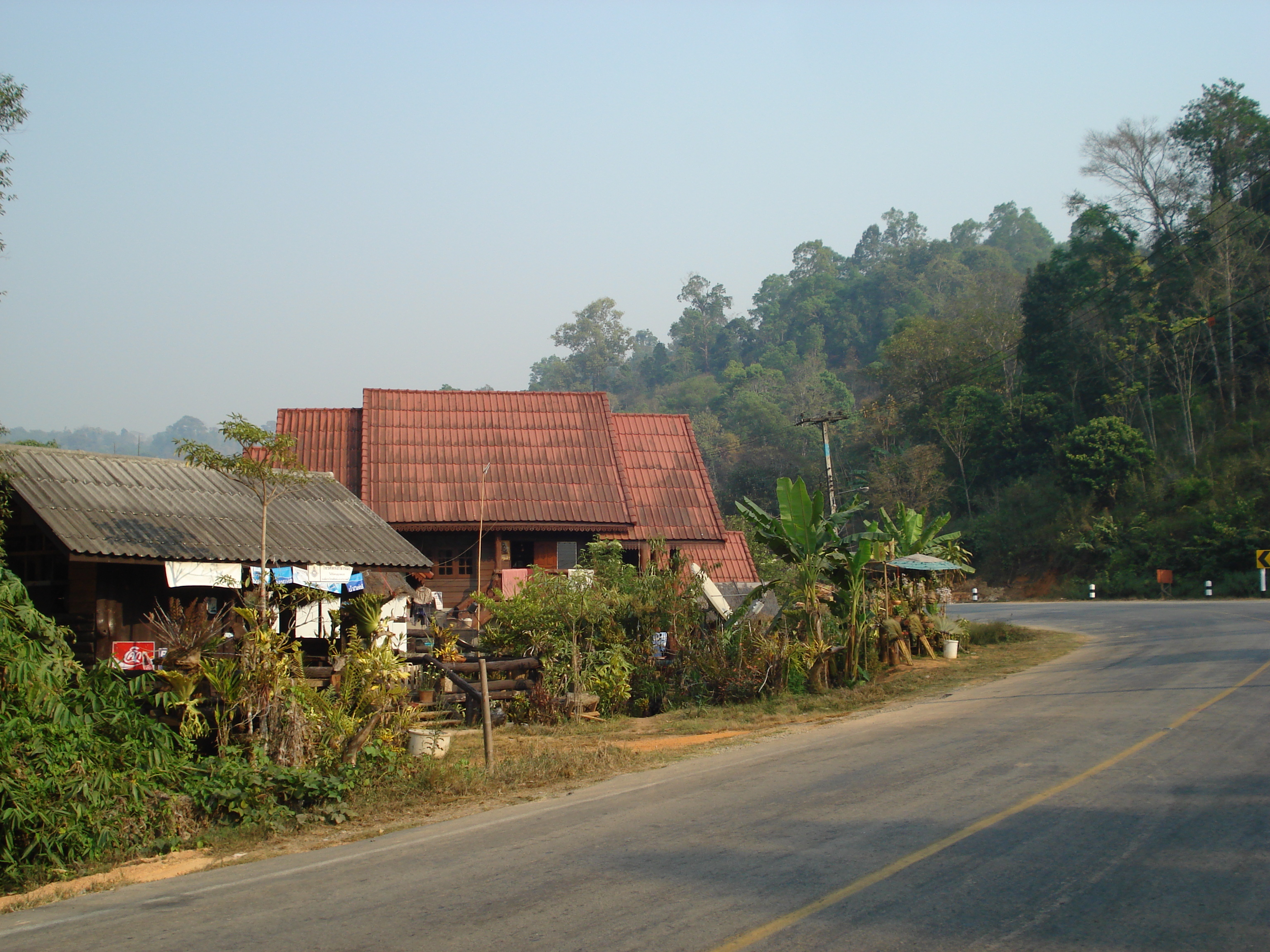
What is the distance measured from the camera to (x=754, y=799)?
29.2ft

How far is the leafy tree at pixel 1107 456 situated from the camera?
4519 cm

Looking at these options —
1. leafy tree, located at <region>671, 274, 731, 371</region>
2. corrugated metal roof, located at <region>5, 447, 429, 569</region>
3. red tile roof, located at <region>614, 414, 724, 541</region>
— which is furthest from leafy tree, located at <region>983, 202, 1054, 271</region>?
corrugated metal roof, located at <region>5, 447, 429, 569</region>

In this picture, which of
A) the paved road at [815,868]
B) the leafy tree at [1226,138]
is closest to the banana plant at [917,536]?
the paved road at [815,868]

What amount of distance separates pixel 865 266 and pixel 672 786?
127m

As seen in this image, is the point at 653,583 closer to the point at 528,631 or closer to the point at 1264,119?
the point at 528,631

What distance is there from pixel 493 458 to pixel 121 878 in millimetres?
20402

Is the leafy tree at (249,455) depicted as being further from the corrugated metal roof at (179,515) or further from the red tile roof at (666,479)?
the red tile roof at (666,479)

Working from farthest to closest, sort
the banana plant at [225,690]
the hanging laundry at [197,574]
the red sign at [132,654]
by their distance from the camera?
the red sign at [132,654]
the hanging laundry at [197,574]
the banana plant at [225,690]

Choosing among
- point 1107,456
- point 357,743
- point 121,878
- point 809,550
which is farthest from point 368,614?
point 1107,456

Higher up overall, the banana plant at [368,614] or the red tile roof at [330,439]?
the red tile roof at [330,439]

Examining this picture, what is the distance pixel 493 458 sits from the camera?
90.9 feet

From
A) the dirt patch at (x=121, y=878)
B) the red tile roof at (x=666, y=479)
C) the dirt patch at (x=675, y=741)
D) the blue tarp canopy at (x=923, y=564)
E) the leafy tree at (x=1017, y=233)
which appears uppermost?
the leafy tree at (x=1017, y=233)

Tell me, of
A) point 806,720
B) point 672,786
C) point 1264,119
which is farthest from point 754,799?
point 1264,119

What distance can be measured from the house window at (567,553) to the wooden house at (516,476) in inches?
1.1
